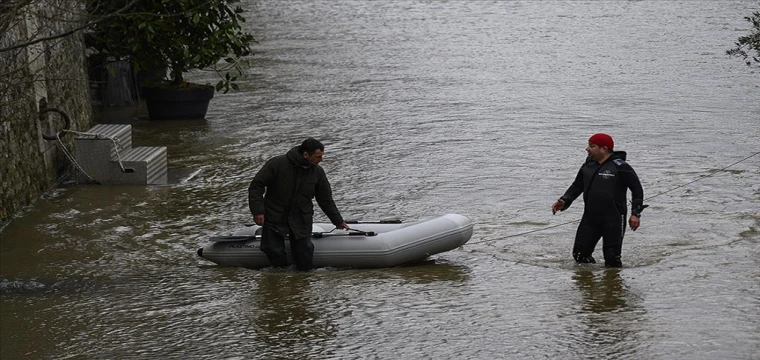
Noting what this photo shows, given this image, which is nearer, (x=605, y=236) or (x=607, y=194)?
(x=607, y=194)

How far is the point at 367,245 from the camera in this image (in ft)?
38.5

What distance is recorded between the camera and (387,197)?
48.7 feet

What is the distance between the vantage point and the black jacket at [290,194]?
11.5 meters

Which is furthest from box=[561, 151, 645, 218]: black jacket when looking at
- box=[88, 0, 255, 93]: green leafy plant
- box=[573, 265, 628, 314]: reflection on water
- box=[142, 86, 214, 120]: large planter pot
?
box=[142, 86, 214, 120]: large planter pot

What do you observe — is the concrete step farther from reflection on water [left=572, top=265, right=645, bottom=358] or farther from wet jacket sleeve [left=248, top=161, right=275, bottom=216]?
reflection on water [left=572, top=265, right=645, bottom=358]

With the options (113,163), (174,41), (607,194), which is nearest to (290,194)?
(607,194)

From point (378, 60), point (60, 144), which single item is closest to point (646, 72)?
point (378, 60)

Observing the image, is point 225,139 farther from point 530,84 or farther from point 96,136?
point 530,84

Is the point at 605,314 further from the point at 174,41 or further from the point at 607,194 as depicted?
the point at 174,41

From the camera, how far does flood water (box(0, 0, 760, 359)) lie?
931 centimetres

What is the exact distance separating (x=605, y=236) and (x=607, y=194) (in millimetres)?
434

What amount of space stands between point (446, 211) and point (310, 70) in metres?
13.5

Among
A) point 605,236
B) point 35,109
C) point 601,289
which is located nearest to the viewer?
point 601,289

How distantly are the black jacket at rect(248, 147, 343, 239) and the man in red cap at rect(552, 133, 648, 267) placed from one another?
2496 mm
